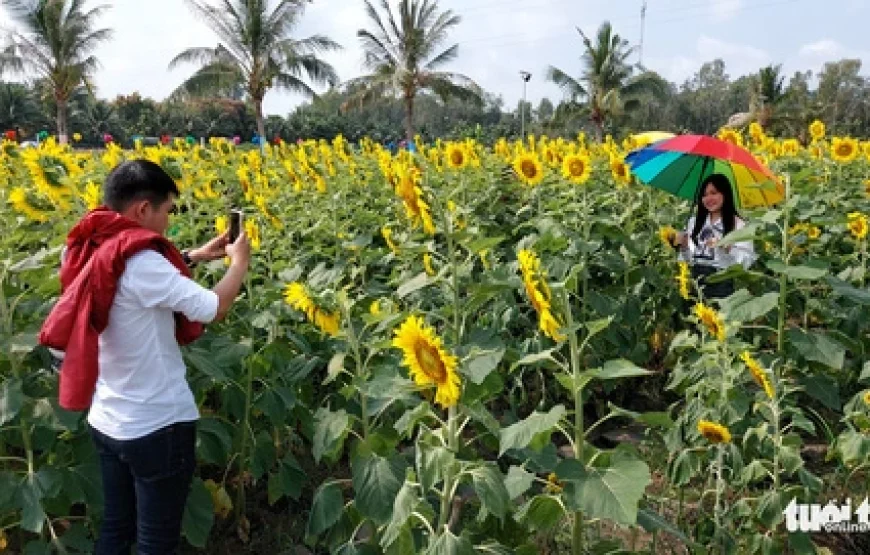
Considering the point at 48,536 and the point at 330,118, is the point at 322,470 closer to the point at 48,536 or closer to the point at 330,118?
the point at 48,536

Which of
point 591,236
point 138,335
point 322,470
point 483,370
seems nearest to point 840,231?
point 591,236

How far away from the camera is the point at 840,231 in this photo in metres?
4.25

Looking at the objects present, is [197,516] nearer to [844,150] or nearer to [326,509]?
[326,509]

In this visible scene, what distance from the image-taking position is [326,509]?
7.34 feet

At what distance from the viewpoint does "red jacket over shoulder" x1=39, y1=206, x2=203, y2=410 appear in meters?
1.96

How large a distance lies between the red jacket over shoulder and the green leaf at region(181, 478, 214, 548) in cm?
63

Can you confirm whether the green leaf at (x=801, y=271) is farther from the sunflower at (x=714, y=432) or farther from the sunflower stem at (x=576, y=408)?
the sunflower stem at (x=576, y=408)

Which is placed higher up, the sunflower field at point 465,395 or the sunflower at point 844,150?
the sunflower at point 844,150

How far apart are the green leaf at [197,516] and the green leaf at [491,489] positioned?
1084mm

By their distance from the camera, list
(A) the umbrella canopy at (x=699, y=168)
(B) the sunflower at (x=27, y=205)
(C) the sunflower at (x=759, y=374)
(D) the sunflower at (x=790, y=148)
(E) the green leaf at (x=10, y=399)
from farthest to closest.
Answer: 1. (D) the sunflower at (x=790, y=148)
2. (A) the umbrella canopy at (x=699, y=168)
3. (B) the sunflower at (x=27, y=205)
4. (C) the sunflower at (x=759, y=374)
5. (E) the green leaf at (x=10, y=399)

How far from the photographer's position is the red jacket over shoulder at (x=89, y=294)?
1.96m

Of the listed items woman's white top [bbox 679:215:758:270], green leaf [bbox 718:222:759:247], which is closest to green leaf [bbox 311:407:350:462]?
green leaf [bbox 718:222:759:247]

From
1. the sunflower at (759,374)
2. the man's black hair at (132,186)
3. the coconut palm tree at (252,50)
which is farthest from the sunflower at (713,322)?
the coconut palm tree at (252,50)

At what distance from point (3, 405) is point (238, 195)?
3.49 m
